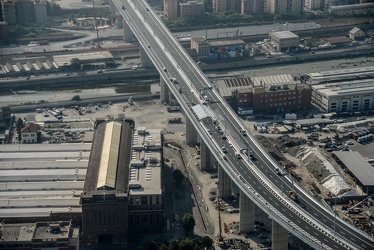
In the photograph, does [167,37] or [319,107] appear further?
[167,37]

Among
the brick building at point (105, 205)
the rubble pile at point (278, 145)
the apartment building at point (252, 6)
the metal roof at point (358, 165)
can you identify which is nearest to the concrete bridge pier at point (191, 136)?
the rubble pile at point (278, 145)

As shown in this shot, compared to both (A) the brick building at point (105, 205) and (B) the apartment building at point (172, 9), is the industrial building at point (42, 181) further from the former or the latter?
(B) the apartment building at point (172, 9)

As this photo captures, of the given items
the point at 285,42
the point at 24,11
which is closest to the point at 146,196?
Answer: the point at 285,42

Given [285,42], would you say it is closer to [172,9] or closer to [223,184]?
[172,9]

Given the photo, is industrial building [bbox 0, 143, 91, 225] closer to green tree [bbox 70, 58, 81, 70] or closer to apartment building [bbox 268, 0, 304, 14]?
green tree [bbox 70, 58, 81, 70]

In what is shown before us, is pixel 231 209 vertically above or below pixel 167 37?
below

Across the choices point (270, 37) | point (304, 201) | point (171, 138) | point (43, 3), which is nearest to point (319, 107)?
point (171, 138)

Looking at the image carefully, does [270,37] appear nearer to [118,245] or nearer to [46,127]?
[46,127]
